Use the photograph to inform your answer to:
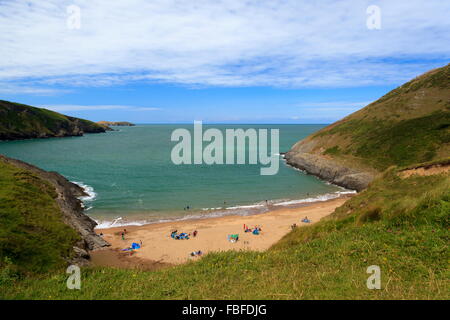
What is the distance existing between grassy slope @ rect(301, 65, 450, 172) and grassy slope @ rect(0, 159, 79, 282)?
59.0 meters

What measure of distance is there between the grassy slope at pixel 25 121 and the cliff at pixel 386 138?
16893cm

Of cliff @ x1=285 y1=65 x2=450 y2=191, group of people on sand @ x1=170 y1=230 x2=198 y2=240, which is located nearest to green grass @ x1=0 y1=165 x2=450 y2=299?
group of people on sand @ x1=170 y1=230 x2=198 y2=240

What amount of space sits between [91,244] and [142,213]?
12.8 meters

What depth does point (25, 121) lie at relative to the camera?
173500mm

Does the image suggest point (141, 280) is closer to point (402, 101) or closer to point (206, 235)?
point (206, 235)

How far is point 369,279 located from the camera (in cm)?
909

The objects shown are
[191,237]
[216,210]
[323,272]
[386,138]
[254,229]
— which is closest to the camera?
[323,272]

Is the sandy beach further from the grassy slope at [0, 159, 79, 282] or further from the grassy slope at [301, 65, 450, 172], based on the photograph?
the grassy slope at [301, 65, 450, 172]

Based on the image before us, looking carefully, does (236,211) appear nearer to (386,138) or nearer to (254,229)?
(254,229)

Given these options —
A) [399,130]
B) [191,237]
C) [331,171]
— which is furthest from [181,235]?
[399,130]

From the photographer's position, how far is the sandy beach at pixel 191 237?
90.6 feet

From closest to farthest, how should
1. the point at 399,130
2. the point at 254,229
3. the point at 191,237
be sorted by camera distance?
the point at 191,237, the point at 254,229, the point at 399,130

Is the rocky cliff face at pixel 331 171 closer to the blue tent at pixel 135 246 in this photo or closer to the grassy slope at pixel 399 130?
the grassy slope at pixel 399 130

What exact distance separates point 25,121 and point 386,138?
676 ft
